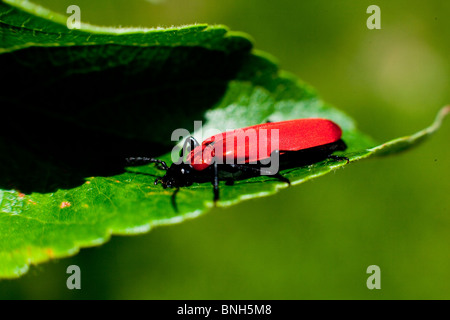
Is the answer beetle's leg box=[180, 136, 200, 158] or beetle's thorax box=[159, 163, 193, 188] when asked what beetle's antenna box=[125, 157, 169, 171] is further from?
beetle's leg box=[180, 136, 200, 158]

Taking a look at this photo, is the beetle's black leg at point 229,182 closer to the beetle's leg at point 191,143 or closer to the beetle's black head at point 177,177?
the beetle's black head at point 177,177

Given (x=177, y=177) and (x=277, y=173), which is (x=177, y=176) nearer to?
(x=177, y=177)

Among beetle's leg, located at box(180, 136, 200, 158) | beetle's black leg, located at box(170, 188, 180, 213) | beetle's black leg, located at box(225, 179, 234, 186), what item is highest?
beetle's leg, located at box(180, 136, 200, 158)

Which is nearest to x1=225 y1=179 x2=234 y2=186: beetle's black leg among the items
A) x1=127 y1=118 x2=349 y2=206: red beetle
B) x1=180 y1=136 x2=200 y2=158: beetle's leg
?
x1=127 y1=118 x2=349 y2=206: red beetle

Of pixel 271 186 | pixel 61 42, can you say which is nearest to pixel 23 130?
pixel 61 42

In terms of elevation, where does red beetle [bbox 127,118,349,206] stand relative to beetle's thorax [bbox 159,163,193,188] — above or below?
above

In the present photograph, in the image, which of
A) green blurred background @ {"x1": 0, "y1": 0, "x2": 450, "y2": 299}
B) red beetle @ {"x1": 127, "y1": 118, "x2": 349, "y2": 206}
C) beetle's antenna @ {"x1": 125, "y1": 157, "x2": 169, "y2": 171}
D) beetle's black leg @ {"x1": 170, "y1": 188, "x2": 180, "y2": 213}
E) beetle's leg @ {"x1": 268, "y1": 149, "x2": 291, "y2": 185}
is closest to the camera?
beetle's black leg @ {"x1": 170, "y1": 188, "x2": 180, "y2": 213}
